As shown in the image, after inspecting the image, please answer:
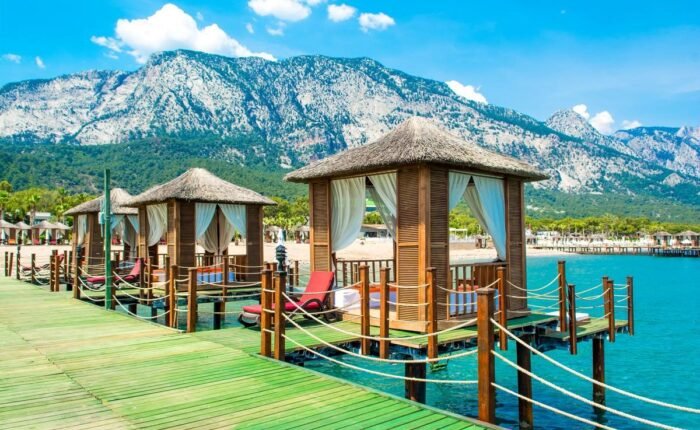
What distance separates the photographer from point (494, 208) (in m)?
9.74

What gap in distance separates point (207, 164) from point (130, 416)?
93219mm

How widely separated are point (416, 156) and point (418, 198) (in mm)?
692

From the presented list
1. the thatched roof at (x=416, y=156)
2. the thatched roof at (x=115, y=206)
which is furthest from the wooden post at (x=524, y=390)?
the thatched roof at (x=115, y=206)

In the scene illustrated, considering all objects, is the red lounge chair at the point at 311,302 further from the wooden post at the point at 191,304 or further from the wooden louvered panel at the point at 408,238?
the wooden louvered panel at the point at 408,238

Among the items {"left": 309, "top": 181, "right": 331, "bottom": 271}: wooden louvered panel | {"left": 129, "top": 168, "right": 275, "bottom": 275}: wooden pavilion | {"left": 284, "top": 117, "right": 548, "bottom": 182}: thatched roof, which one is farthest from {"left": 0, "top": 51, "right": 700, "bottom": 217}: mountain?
{"left": 284, "top": 117, "right": 548, "bottom": 182}: thatched roof

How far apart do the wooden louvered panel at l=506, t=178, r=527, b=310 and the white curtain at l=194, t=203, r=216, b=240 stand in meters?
8.31

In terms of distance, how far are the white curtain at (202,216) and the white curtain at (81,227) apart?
9879 mm

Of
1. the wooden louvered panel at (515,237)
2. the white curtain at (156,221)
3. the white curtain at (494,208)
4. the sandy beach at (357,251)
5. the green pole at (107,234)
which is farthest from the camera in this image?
the sandy beach at (357,251)

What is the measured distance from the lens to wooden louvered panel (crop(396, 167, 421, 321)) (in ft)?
→ 28.4

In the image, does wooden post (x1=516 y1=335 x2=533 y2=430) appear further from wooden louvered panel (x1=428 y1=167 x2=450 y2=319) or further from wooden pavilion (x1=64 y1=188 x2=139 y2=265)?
wooden pavilion (x1=64 y1=188 x2=139 y2=265)

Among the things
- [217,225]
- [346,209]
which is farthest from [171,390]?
[217,225]

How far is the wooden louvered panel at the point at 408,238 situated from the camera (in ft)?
28.4

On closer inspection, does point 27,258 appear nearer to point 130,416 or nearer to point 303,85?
point 130,416

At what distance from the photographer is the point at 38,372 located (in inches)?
245
